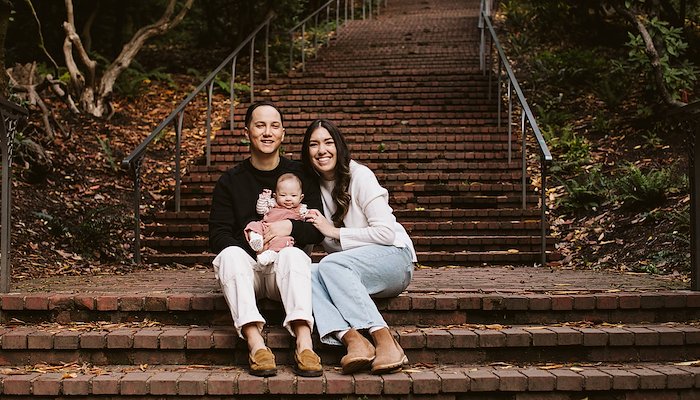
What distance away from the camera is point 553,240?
6758mm

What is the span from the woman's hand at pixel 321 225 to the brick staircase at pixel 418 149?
104 inches

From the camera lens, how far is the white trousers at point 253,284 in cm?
362

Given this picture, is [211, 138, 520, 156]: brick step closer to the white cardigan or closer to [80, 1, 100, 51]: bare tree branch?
the white cardigan

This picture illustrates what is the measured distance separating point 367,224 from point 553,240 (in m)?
3.12

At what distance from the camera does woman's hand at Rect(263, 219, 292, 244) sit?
3.89 metres

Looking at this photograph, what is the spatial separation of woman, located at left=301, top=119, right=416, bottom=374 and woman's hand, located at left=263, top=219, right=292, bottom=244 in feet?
0.54

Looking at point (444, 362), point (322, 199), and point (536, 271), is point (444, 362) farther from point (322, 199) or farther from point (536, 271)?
point (536, 271)

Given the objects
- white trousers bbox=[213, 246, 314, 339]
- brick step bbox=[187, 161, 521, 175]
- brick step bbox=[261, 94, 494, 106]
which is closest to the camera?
white trousers bbox=[213, 246, 314, 339]

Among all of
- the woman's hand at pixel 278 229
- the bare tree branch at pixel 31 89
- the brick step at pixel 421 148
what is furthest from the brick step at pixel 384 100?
the woman's hand at pixel 278 229

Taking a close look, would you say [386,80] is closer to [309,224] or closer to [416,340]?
[309,224]

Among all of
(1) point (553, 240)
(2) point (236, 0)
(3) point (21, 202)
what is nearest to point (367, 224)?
(1) point (553, 240)

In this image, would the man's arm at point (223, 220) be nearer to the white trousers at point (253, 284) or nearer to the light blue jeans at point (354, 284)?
the white trousers at point (253, 284)

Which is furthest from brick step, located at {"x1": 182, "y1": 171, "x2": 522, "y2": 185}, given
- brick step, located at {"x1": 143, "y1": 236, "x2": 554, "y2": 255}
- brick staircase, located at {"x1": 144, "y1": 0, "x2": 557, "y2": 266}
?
brick step, located at {"x1": 143, "y1": 236, "x2": 554, "y2": 255}

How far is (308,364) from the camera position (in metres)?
3.54
